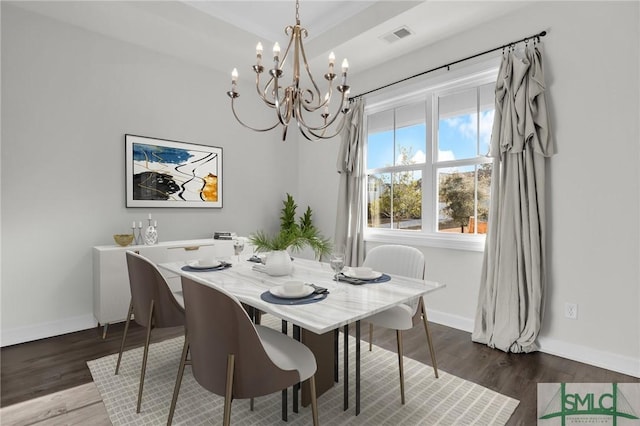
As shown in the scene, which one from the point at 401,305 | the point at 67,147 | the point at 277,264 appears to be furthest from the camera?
the point at 67,147

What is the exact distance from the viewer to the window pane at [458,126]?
3.17 metres

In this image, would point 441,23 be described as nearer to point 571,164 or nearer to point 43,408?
point 571,164

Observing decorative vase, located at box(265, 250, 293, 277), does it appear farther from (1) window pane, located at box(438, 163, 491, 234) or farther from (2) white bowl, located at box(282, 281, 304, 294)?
(1) window pane, located at box(438, 163, 491, 234)

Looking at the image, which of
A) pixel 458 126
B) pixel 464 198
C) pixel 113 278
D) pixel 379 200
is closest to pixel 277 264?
pixel 113 278

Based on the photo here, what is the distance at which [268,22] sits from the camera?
3.32 metres

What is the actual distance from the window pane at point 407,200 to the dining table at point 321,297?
1574 millimetres

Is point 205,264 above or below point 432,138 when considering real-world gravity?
below

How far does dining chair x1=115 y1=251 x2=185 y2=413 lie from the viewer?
1.89 metres

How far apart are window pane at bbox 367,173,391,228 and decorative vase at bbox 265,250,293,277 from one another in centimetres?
206

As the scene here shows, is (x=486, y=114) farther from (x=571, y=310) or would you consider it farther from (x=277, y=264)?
(x=277, y=264)

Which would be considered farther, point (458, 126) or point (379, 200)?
point (379, 200)

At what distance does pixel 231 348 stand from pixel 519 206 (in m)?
2.41

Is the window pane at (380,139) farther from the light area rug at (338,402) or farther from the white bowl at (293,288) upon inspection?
the white bowl at (293,288)

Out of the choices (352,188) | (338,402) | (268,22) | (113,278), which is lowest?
(338,402)
